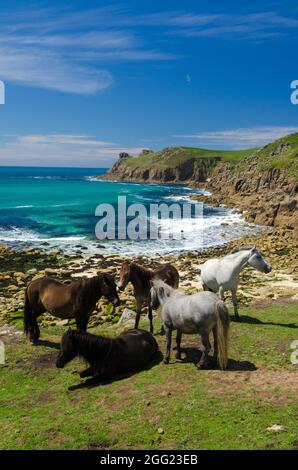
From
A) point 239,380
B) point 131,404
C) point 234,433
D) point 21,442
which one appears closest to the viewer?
point 234,433

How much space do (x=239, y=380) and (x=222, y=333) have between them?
1.17 metres

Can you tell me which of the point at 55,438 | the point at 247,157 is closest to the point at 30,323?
the point at 55,438

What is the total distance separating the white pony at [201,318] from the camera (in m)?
9.84

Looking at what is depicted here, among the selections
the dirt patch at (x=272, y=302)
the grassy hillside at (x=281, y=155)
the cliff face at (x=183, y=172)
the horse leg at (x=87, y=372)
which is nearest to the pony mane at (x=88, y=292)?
the horse leg at (x=87, y=372)

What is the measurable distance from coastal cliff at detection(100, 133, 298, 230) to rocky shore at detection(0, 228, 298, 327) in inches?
392

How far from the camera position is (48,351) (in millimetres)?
12938

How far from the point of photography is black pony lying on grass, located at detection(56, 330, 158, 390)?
986 centimetres

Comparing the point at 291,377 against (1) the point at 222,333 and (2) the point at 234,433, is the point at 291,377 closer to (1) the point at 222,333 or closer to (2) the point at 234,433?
(1) the point at 222,333

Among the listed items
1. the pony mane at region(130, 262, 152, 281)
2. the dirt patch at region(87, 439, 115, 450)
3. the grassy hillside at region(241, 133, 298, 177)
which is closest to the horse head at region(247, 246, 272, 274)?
the pony mane at region(130, 262, 152, 281)

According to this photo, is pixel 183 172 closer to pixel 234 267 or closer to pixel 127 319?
pixel 127 319

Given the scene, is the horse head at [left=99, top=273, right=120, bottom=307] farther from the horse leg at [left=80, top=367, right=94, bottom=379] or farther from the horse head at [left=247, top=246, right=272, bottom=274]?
the horse head at [left=247, top=246, right=272, bottom=274]

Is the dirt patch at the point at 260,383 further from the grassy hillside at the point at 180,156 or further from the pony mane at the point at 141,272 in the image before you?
the grassy hillside at the point at 180,156

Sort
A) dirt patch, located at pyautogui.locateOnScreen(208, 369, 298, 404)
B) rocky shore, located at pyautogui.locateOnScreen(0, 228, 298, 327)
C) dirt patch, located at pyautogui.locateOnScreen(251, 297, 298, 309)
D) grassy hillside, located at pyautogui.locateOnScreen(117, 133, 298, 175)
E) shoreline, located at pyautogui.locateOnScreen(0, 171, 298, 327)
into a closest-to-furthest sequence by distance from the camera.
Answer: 1. dirt patch, located at pyautogui.locateOnScreen(208, 369, 298, 404)
2. dirt patch, located at pyautogui.locateOnScreen(251, 297, 298, 309)
3. rocky shore, located at pyautogui.locateOnScreen(0, 228, 298, 327)
4. shoreline, located at pyautogui.locateOnScreen(0, 171, 298, 327)
5. grassy hillside, located at pyautogui.locateOnScreen(117, 133, 298, 175)

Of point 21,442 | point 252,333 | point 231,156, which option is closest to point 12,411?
point 21,442
